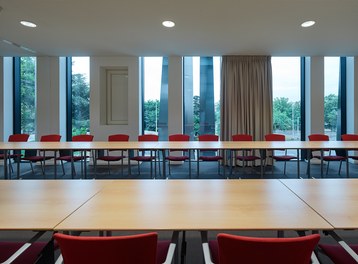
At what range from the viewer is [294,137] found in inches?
263

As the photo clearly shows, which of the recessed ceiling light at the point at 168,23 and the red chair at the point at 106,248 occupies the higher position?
the recessed ceiling light at the point at 168,23

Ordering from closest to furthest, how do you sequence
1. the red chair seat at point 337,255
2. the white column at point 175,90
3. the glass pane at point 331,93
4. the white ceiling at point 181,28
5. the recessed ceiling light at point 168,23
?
the red chair seat at point 337,255 < the white ceiling at point 181,28 < the recessed ceiling light at point 168,23 < the white column at point 175,90 < the glass pane at point 331,93

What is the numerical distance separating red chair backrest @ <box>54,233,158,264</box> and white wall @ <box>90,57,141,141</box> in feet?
17.6

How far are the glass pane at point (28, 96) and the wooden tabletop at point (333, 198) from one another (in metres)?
6.74

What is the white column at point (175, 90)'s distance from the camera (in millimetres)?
6242

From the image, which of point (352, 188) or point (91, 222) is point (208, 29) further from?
point (91, 222)

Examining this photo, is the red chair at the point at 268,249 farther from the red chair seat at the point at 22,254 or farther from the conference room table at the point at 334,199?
the red chair seat at the point at 22,254

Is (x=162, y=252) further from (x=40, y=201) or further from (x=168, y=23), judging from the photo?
(x=168, y=23)

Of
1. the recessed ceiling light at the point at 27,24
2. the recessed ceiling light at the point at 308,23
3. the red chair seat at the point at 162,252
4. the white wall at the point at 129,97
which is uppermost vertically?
the recessed ceiling light at the point at 27,24

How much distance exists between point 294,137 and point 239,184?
17.9 ft

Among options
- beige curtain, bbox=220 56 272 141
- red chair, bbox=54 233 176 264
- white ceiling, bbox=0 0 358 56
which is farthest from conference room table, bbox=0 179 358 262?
beige curtain, bbox=220 56 272 141

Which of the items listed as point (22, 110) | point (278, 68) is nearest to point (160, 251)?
point (278, 68)

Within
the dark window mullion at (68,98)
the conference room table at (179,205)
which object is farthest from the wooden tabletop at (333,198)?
the dark window mullion at (68,98)

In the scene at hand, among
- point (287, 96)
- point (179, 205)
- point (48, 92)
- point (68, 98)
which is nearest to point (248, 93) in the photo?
point (287, 96)
